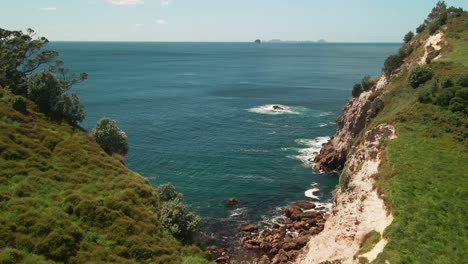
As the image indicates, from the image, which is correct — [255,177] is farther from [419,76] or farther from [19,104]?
[19,104]

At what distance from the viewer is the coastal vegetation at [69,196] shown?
3653cm

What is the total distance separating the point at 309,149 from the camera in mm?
97250

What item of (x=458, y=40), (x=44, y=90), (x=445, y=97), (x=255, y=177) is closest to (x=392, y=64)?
(x=458, y=40)

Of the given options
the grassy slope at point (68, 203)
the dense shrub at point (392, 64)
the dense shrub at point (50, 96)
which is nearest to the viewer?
the grassy slope at point (68, 203)

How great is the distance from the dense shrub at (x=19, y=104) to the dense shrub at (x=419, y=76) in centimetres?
6157

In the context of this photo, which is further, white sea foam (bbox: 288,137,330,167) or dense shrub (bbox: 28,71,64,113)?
white sea foam (bbox: 288,137,330,167)

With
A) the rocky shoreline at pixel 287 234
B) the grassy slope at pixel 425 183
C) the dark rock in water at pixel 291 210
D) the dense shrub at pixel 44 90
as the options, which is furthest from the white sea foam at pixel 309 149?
the dense shrub at pixel 44 90

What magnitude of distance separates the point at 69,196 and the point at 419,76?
185 feet

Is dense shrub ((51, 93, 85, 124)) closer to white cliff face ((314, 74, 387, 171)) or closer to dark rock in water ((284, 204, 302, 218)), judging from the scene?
dark rock in water ((284, 204, 302, 218))

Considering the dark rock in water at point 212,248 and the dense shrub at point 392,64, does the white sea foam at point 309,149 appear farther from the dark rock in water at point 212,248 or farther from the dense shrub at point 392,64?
the dark rock in water at point 212,248

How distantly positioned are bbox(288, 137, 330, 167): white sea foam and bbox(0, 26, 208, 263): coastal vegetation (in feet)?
145

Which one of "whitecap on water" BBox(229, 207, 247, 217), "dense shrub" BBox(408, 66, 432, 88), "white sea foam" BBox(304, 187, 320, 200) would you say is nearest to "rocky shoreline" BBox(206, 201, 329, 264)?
"whitecap on water" BBox(229, 207, 247, 217)

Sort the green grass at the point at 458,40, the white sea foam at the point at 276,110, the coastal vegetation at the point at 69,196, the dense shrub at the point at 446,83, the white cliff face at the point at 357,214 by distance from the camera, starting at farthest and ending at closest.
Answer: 1. the white sea foam at the point at 276,110
2. the green grass at the point at 458,40
3. the dense shrub at the point at 446,83
4. the white cliff face at the point at 357,214
5. the coastal vegetation at the point at 69,196

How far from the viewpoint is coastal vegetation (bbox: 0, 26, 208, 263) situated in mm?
36531
